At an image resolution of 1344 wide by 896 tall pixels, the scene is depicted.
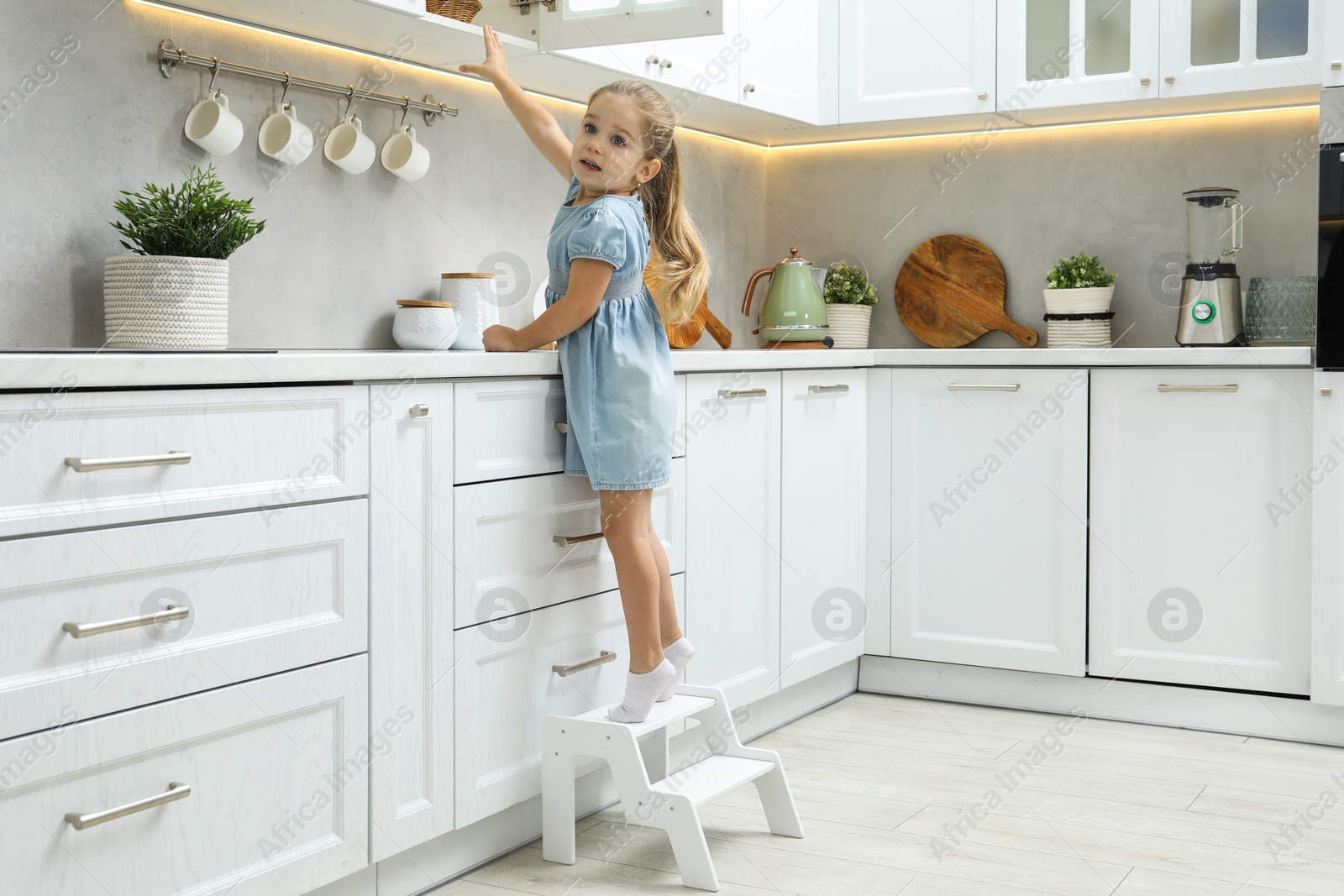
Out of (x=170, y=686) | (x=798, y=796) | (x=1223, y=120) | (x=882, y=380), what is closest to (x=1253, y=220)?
(x=1223, y=120)

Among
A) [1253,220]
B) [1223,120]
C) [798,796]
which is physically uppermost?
[1223,120]

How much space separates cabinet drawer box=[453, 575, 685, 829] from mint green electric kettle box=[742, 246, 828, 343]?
51.2 inches

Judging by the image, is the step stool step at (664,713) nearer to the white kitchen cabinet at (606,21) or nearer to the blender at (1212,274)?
the white kitchen cabinet at (606,21)

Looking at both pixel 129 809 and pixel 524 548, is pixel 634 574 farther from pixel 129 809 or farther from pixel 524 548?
pixel 129 809

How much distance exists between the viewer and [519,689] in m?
2.02

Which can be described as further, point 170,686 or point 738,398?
point 738,398

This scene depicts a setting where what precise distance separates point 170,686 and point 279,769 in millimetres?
209

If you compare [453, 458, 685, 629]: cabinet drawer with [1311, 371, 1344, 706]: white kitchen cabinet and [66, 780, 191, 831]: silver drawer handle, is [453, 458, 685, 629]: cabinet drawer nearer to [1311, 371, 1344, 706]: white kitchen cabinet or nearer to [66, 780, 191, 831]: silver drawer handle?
[66, 780, 191, 831]: silver drawer handle

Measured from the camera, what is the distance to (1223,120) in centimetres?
316

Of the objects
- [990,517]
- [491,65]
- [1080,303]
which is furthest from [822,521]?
[491,65]

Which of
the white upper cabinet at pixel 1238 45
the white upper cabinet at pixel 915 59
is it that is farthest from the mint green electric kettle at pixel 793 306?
the white upper cabinet at pixel 1238 45

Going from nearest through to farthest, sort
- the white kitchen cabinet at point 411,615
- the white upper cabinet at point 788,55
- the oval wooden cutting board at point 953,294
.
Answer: the white kitchen cabinet at point 411,615 < the white upper cabinet at point 788,55 < the oval wooden cutting board at point 953,294

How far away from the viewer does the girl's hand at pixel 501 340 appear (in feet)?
6.66

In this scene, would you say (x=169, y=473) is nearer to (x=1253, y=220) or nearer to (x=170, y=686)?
(x=170, y=686)
